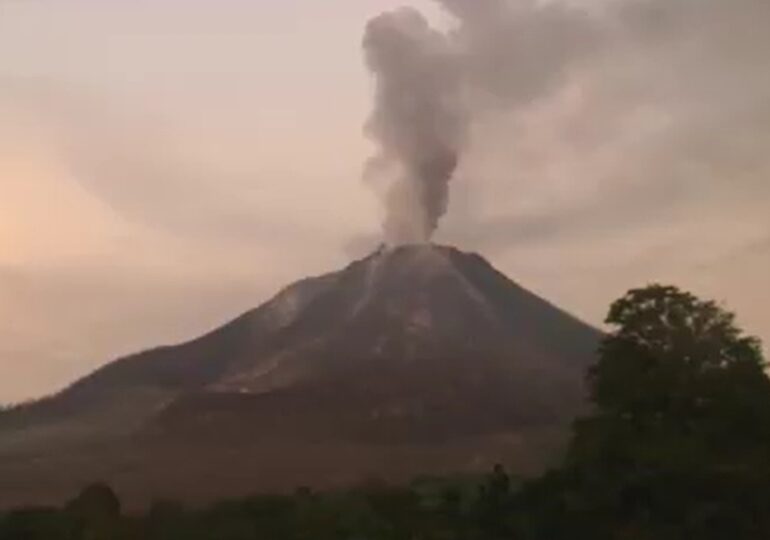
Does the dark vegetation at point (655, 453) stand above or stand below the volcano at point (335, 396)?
below

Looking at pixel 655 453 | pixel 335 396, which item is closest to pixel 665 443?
pixel 655 453

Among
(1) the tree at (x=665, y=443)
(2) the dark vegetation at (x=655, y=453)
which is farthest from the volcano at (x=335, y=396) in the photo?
(1) the tree at (x=665, y=443)

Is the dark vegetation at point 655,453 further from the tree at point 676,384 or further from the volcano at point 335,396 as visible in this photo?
the volcano at point 335,396

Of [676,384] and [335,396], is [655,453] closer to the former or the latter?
[676,384]

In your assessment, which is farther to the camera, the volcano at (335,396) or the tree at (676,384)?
the volcano at (335,396)

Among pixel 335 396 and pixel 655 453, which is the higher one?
pixel 335 396

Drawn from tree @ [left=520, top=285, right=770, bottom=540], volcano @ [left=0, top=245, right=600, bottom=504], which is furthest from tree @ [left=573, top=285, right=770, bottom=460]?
volcano @ [left=0, top=245, right=600, bottom=504]

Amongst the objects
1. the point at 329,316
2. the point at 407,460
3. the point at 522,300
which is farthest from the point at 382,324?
the point at 407,460
